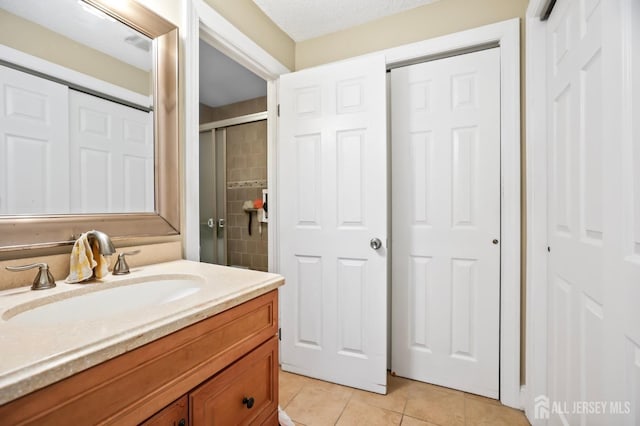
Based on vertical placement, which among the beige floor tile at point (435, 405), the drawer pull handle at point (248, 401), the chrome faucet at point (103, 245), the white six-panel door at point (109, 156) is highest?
the white six-panel door at point (109, 156)

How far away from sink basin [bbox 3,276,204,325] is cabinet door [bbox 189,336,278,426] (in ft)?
0.81

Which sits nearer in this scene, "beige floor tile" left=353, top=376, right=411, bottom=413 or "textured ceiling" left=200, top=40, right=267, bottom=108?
"beige floor tile" left=353, top=376, right=411, bottom=413

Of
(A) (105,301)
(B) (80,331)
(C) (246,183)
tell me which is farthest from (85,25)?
(C) (246,183)

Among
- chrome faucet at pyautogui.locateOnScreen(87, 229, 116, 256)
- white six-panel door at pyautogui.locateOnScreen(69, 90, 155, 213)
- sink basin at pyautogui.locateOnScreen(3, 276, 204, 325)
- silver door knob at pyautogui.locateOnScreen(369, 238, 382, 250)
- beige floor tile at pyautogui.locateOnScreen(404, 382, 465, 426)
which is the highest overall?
white six-panel door at pyautogui.locateOnScreen(69, 90, 155, 213)

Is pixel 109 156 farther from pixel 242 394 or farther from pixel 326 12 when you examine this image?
pixel 326 12

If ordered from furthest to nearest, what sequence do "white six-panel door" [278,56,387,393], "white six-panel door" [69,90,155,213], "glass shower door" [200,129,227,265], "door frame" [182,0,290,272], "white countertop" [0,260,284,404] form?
"glass shower door" [200,129,227,265], "white six-panel door" [278,56,387,393], "door frame" [182,0,290,272], "white six-panel door" [69,90,155,213], "white countertop" [0,260,284,404]

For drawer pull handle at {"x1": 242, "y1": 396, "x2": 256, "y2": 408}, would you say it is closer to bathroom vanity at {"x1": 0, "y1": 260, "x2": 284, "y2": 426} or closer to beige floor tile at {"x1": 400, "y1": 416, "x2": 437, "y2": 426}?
bathroom vanity at {"x1": 0, "y1": 260, "x2": 284, "y2": 426}

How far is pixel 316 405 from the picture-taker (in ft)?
5.25

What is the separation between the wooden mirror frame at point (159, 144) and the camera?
1.03m

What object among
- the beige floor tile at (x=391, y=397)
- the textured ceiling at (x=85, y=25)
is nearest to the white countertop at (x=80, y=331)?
the textured ceiling at (x=85, y=25)

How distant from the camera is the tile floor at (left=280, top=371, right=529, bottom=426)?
1.48 m

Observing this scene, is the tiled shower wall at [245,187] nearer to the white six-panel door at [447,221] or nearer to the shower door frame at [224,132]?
the shower door frame at [224,132]

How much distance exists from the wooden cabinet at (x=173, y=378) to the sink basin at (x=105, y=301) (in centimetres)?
12

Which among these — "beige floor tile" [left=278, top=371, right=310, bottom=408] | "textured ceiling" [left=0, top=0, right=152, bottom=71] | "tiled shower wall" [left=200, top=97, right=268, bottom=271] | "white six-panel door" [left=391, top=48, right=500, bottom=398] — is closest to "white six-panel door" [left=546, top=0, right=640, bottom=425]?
"white six-panel door" [left=391, top=48, right=500, bottom=398]
